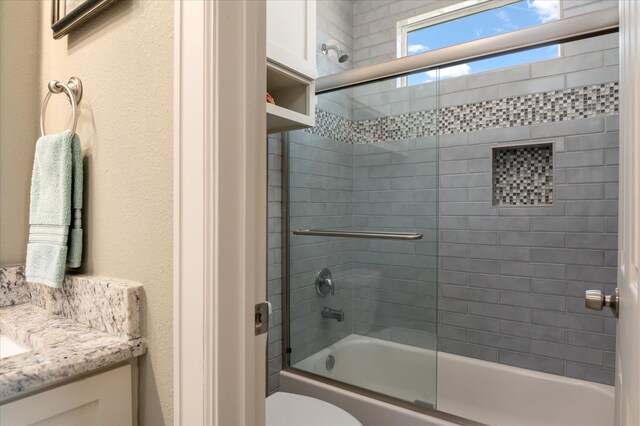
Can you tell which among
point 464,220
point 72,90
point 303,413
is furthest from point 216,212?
point 464,220

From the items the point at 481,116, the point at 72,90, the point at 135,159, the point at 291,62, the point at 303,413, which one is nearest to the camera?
the point at 135,159

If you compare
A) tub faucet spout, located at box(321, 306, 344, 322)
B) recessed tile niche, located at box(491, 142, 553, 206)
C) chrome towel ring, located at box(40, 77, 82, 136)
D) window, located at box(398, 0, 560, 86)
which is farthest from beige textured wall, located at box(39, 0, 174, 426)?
recessed tile niche, located at box(491, 142, 553, 206)

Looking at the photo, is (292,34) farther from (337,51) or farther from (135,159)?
(337,51)

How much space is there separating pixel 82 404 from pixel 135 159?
443mm

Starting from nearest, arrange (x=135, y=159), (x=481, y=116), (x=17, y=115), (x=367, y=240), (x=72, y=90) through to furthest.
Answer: (x=135, y=159), (x=72, y=90), (x=17, y=115), (x=367, y=240), (x=481, y=116)

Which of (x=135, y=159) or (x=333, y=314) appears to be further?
(x=333, y=314)

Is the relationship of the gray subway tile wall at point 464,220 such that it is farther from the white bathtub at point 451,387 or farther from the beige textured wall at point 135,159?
the beige textured wall at point 135,159

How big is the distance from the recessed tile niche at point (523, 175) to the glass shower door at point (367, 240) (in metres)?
0.60

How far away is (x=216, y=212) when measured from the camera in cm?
60

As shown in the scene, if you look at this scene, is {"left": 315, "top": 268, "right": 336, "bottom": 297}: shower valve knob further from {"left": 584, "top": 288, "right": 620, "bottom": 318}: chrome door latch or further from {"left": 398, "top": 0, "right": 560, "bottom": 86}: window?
{"left": 584, "top": 288, "right": 620, "bottom": 318}: chrome door latch

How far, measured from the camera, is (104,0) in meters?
0.79

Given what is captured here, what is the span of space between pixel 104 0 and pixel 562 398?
7.81 ft

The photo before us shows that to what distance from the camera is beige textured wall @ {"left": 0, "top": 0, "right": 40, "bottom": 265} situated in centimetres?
98

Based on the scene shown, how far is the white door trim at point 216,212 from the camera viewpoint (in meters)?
0.60
